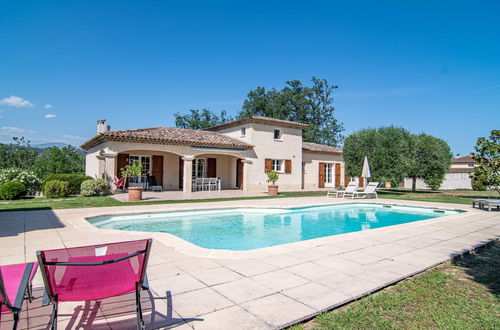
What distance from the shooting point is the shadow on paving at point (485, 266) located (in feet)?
13.4

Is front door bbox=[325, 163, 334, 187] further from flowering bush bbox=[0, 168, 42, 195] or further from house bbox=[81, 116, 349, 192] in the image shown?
flowering bush bbox=[0, 168, 42, 195]

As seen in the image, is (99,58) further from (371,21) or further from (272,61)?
(371,21)

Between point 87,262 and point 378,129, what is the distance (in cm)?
2184

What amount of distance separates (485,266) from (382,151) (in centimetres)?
1620

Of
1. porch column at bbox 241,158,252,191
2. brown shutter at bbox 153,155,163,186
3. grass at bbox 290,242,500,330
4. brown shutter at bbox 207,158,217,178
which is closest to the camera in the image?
grass at bbox 290,242,500,330

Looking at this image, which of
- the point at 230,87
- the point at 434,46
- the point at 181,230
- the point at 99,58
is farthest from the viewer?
the point at 230,87

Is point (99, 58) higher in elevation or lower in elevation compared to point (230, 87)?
lower

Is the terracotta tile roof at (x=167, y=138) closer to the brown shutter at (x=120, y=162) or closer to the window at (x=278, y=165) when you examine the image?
the brown shutter at (x=120, y=162)

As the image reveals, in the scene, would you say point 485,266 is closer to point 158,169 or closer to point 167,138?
point 167,138

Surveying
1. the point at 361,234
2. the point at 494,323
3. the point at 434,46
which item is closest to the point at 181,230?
the point at 361,234

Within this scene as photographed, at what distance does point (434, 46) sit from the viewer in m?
16.1

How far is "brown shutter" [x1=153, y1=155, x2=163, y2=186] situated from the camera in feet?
62.5

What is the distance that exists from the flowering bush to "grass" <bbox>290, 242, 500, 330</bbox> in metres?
17.9

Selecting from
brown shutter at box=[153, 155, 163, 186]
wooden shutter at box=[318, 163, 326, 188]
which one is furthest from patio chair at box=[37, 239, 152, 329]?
wooden shutter at box=[318, 163, 326, 188]
